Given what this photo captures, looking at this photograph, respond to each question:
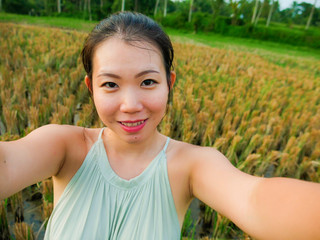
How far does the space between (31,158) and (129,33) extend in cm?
50

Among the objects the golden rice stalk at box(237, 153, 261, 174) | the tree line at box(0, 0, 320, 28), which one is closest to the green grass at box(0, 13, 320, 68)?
the tree line at box(0, 0, 320, 28)

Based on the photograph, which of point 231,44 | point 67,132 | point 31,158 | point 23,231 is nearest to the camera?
point 31,158

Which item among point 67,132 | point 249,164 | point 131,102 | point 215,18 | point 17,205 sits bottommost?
point 17,205

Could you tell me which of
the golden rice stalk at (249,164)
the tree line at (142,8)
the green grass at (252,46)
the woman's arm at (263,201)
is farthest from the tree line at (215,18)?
the woman's arm at (263,201)

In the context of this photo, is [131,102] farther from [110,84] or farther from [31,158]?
[31,158]

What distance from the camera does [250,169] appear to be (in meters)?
1.57

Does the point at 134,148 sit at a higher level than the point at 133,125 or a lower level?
lower

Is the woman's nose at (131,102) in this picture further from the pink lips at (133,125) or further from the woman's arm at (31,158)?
the woman's arm at (31,158)

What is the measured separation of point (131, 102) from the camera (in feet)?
2.34

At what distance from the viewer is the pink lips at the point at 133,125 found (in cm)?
76

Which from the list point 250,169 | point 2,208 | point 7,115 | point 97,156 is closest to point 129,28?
point 97,156

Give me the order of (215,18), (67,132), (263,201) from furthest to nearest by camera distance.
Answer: (215,18)
(67,132)
(263,201)

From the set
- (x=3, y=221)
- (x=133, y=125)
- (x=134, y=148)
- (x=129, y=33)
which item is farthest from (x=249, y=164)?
(x=3, y=221)

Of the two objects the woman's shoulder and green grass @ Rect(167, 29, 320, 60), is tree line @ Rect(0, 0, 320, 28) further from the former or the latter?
the woman's shoulder
